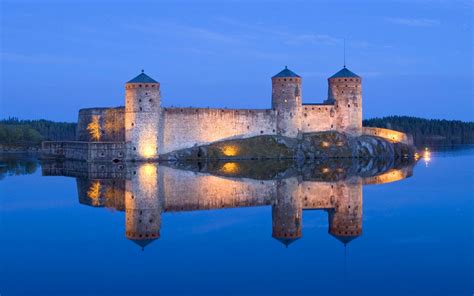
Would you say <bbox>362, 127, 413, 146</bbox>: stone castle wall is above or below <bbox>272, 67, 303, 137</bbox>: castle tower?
below

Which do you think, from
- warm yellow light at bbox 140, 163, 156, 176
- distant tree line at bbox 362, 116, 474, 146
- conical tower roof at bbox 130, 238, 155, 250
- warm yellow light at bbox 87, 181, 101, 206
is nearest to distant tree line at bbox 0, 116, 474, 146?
distant tree line at bbox 362, 116, 474, 146

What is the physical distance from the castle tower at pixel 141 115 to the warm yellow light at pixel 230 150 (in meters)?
5.97

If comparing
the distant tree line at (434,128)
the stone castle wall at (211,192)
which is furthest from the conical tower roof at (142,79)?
the distant tree line at (434,128)

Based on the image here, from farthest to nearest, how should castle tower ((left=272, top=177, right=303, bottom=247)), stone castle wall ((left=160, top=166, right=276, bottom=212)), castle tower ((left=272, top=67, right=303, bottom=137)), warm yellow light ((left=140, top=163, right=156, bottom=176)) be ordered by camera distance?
1. castle tower ((left=272, top=67, right=303, bottom=137))
2. warm yellow light ((left=140, top=163, right=156, bottom=176))
3. stone castle wall ((left=160, top=166, right=276, bottom=212))
4. castle tower ((left=272, top=177, right=303, bottom=247))

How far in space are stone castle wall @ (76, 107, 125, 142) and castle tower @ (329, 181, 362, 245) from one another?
25192 millimetres

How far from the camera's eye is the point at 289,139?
49875mm

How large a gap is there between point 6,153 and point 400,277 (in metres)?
→ 60.1

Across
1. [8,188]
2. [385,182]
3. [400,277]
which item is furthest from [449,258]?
A: [8,188]

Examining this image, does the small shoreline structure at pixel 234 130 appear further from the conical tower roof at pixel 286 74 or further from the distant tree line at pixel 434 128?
the distant tree line at pixel 434 128

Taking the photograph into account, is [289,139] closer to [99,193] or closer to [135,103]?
[135,103]

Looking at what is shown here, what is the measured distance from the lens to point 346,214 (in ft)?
66.1

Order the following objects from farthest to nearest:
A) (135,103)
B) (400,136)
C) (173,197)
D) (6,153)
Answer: (6,153) → (400,136) → (135,103) → (173,197)

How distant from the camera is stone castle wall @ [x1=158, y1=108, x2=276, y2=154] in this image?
46281 millimetres

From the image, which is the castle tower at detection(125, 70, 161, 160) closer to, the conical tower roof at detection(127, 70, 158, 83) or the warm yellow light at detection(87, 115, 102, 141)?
the conical tower roof at detection(127, 70, 158, 83)
